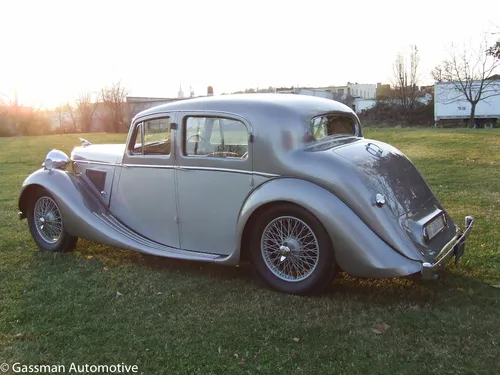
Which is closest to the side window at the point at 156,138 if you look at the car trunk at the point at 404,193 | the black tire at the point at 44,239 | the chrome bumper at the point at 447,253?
the black tire at the point at 44,239

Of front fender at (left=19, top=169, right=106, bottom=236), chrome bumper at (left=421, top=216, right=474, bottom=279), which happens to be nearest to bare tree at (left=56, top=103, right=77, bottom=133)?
front fender at (left=19, top=169, right=106, bottom=236)

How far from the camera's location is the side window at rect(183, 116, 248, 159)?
15.0 feet

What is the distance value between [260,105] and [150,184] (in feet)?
4.94

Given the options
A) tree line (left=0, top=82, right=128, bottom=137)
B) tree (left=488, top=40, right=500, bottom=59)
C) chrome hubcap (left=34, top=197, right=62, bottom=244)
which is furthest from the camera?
tree line (left=0, top=82, right=128, bottom=137)

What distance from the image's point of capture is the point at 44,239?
19.3 ft

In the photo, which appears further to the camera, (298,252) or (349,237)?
(298,252)

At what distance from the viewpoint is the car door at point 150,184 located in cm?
497

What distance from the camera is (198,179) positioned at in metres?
4.71

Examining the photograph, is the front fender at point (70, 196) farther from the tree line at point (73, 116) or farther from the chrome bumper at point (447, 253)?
the tree line at point (73, 116)

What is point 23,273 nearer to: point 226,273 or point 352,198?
point 226,273

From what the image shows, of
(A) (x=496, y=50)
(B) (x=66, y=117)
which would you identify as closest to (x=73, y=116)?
(B) (x=66, y=117)

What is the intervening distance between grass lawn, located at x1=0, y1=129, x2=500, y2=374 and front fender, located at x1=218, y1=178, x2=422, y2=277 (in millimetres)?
367

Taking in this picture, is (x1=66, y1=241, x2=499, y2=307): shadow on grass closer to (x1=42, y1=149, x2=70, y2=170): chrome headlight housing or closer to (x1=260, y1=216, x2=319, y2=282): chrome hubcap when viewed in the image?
(x1=260, y1=216, x2=319, y2=282): chrome hubcap

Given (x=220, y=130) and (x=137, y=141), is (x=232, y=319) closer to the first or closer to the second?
(x=220, y=130)
